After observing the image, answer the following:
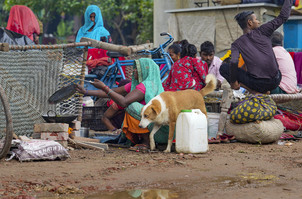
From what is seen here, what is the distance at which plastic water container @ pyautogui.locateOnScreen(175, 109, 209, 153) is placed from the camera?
242 inches

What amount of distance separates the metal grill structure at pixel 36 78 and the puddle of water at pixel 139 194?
249 cm

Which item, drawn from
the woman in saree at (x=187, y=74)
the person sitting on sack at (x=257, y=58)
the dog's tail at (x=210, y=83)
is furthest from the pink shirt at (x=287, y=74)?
the dog's tail at (x=210, y=83)

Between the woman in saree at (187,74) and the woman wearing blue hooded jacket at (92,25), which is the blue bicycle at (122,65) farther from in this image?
the woman wearing blue hooded jacket at (92,25)

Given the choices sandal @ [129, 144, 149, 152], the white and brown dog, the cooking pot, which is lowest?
sandal @ [129, 144, 149, 152]

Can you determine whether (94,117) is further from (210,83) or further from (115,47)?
(210,83)

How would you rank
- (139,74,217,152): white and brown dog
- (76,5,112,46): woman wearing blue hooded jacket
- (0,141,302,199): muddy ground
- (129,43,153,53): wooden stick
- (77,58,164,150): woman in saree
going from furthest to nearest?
(76,5,112,46): woman wearing blue hooded jacket, (129,43,153,53): wooden stick, (77,58,164,150): woman in saree, (139,74,217,152): white and brown dog, (0,141,302,199): muddy ground

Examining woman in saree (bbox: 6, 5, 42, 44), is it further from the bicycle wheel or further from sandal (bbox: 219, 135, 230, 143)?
the bicycle wheel

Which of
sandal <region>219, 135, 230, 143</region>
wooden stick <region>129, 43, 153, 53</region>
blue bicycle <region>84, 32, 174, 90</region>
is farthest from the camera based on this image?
blue bicycle <region>84, 32, 174, 90</region>

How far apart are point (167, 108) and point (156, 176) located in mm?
1469

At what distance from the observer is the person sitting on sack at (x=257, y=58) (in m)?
7.67

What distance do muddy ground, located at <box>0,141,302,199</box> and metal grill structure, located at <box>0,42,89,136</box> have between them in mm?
811

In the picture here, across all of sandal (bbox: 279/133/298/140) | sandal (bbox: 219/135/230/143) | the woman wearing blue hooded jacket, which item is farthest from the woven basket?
the woman wearing blue hooded jacket

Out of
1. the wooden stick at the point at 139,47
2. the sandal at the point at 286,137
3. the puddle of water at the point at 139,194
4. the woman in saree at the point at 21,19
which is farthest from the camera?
the woman in saree at the point at 21,19

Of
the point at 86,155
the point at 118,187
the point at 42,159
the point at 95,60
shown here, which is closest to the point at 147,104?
the point at 86,155
